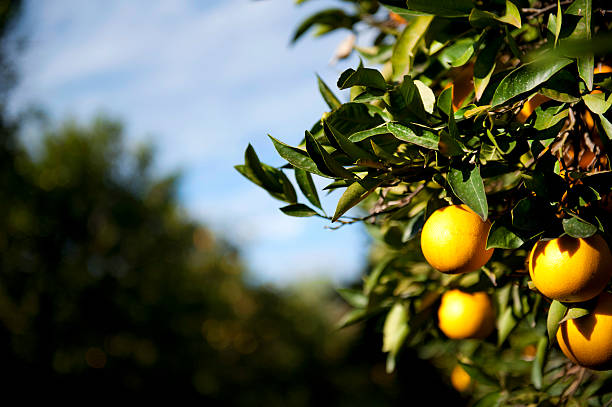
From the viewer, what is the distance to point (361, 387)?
8531 mm

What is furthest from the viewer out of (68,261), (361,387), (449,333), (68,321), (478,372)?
(361,387)

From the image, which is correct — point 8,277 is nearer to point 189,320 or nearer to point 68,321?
point 68,321

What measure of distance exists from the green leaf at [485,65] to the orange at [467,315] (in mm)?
381

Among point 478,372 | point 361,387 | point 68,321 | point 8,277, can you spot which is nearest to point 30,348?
point 68,321

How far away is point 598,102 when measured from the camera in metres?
0.53

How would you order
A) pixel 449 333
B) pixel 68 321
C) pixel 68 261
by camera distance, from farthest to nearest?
pixel 68 261
pixel 68 321
pixel 449 333

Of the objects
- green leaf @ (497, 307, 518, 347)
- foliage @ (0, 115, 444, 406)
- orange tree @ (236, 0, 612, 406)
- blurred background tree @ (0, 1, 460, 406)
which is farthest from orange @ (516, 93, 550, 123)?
foliage @ (0, 115, 444, 406)

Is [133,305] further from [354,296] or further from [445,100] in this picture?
[445,100]

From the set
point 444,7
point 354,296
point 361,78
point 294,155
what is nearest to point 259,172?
point 294,155

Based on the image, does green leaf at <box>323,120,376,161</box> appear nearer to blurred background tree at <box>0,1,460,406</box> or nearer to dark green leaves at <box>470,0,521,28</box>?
dark green leaves at <box>470,0,521,28</box>

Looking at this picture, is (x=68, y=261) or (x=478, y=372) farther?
(x=68, y=261)

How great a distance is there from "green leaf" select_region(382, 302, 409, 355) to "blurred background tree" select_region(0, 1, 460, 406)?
419 cm

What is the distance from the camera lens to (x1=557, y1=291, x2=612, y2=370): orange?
593mm

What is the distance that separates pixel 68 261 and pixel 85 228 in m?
0.68
